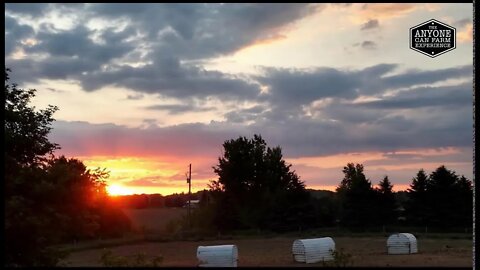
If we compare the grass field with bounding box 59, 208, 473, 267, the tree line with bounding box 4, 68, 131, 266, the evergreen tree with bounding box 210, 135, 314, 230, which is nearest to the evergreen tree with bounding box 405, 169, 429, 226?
the grass field with bounding box 59, 208, 473, 267

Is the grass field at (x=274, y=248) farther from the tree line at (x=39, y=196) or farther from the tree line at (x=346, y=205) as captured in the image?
the tree line at (x=39, y=196)

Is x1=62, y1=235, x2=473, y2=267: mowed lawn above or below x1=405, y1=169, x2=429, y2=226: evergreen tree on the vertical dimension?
below

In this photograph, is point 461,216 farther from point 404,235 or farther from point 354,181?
point 404,235

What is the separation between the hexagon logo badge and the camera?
6535mm

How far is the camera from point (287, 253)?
26.5m

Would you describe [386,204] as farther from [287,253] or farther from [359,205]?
[287,253]

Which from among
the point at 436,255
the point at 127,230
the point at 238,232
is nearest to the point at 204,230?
the point at 238,232

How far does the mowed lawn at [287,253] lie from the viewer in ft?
67.8

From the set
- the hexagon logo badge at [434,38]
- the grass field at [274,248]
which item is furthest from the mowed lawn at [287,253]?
the hexagon logo badge at [434,38]

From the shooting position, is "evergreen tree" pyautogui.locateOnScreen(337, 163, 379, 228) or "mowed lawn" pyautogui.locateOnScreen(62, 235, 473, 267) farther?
"evergreen tree" pyautogui.locateOnScreen(337, 163, 379, 228)

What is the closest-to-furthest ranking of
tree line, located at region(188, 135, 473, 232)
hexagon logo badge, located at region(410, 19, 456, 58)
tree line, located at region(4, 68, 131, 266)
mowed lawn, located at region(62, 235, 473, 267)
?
1. hexagon logo badge, located at region(410, 19, 456, 58)
2. tree line, located at region(4, 68, 131, 266)
3. mowed lawn, located at region(62, 235, 473, 267)
4. tree line, located at region(188, 135, 473, 232)

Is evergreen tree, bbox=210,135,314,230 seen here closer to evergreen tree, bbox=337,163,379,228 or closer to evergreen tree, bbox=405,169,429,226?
evergreen tree, bbox=337,163,379,228

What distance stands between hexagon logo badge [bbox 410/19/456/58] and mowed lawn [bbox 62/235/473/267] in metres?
11.6

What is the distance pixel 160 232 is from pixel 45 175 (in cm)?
3216
